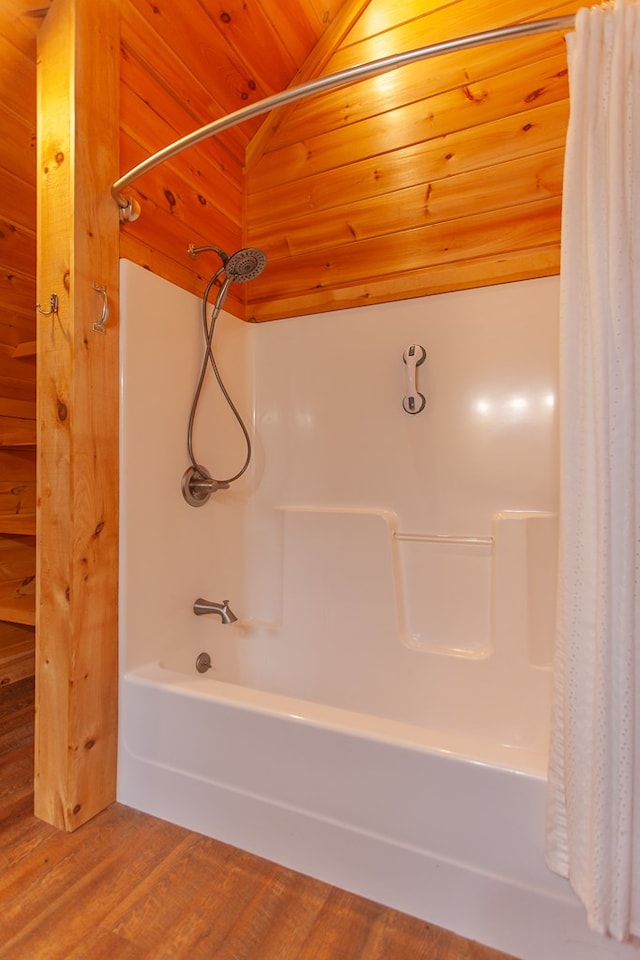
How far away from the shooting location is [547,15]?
1.44 m

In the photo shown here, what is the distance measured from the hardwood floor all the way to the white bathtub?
0.12ft

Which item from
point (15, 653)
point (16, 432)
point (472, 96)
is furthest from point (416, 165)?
point (15, 653)

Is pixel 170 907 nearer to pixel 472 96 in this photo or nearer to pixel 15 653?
pixel 15 653

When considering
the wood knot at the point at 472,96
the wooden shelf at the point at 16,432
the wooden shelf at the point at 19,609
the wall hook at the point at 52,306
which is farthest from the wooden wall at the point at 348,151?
the wooden shelf at the point at 19,609

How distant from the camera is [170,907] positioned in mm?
911

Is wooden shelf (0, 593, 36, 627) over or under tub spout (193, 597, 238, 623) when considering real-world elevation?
under

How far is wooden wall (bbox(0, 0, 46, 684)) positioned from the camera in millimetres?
1352

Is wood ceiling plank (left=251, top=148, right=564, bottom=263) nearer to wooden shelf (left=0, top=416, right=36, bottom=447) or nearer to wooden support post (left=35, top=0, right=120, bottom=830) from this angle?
wooden support post (left=35, top=0, right=120, bottom=830)

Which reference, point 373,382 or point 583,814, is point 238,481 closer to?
point 373,382

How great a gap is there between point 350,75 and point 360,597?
141 centimetres

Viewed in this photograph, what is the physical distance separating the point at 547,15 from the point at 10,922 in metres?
2.77

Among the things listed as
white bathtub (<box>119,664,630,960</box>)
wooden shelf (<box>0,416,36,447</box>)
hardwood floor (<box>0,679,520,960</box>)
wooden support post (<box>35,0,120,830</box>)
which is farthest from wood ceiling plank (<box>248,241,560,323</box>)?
hardwood floor (<box>0,679,520,960</box>)

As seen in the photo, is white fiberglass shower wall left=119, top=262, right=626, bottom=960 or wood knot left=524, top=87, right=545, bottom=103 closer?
white fiberglass shower wall left=119, top=262, right=626, bottom=960

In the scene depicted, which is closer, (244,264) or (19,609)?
(244,264)
